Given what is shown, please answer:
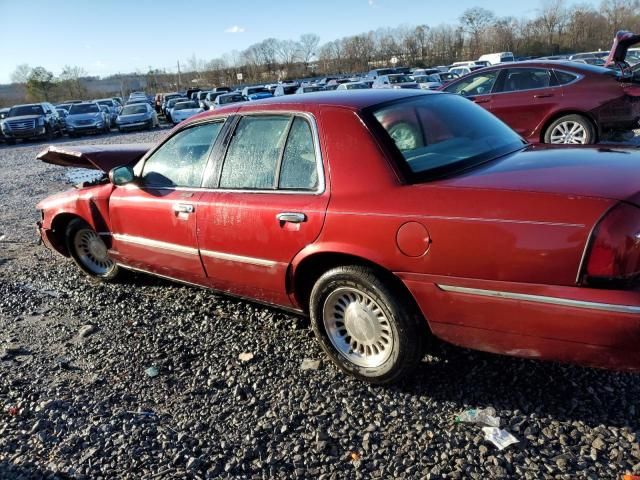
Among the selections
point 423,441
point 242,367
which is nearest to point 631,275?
point 423,441

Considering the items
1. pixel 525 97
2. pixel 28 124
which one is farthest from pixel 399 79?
pixel 525 97

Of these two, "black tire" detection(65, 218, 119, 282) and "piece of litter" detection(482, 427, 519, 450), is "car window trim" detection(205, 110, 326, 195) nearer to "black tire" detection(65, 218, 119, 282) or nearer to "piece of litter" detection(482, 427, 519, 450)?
"piece of litter" detection(482, 427, 519, 450)

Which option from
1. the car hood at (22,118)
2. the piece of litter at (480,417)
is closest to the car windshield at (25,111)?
the car hood at (22,118)

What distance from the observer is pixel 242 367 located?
3297 millimetres

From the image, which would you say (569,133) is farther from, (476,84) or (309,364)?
(309,364)

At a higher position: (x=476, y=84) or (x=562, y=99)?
(x=476, y=84)

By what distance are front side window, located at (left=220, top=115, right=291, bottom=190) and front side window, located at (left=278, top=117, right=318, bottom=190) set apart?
0.25 ft

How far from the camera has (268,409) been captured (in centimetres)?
285

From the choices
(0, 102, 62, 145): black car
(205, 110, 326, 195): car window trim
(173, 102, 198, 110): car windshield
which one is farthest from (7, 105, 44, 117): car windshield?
(205, 110, 326, 195): car window trim

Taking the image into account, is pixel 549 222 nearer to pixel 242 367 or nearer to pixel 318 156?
pixel 318 156

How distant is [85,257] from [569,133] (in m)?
7.16

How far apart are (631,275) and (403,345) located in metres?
1.13

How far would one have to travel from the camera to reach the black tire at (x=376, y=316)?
8.86 ft

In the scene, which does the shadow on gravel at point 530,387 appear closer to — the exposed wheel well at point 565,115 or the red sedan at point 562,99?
the red sedan at point 562,99
